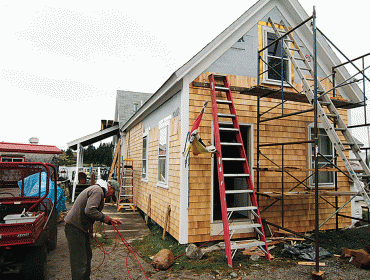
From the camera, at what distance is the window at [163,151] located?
7.11m

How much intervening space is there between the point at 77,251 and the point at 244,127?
502 centimetres

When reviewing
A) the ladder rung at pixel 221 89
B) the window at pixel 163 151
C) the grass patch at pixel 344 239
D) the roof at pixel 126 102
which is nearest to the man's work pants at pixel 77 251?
the window at pixel 163 151

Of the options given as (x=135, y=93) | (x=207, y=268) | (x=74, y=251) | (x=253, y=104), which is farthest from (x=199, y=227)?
(x=135, y=93)

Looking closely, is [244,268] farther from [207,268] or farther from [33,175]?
[33,175]

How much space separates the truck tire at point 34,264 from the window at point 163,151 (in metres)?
3.47

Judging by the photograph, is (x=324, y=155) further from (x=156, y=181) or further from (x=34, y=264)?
(x=34, y=264)

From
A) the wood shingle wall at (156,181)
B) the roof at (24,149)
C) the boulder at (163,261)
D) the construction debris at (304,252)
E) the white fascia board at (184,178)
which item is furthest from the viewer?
the roof at (24,149)

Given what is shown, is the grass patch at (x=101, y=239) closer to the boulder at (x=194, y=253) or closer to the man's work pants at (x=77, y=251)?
the boulder at (x=194, y=253)

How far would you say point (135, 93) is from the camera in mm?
19891

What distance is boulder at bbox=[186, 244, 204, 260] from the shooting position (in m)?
5.12

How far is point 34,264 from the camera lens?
4043 millimetres

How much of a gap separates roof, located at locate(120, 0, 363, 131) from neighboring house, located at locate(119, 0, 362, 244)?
2 centimetres

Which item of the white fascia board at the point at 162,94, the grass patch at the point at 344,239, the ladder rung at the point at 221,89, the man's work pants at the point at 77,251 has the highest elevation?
the white fascia board at the point at 162,94

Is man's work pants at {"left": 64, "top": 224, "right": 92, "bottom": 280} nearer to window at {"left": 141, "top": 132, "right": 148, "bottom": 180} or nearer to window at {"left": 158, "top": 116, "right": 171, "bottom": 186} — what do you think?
window at {"left": 158, "top": 116, "right": 171, "bottom": 186}
